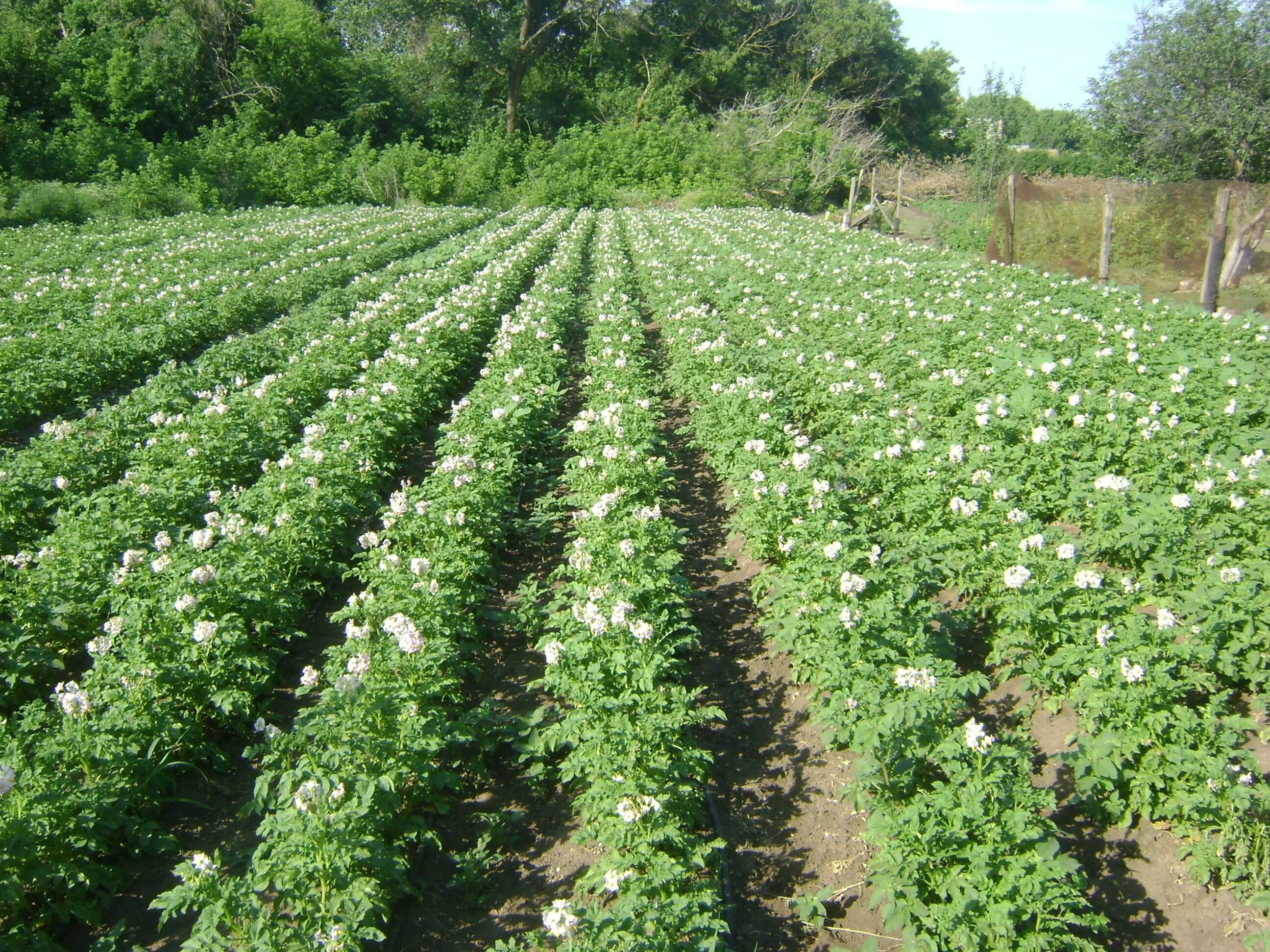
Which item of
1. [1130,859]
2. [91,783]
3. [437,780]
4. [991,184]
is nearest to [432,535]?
[437,780]

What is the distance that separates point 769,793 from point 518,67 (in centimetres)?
5313

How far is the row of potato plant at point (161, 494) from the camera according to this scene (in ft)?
18.4

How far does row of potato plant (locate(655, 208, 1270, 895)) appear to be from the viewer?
4168 millimetres

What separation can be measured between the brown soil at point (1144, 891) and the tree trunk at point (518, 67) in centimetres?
5147

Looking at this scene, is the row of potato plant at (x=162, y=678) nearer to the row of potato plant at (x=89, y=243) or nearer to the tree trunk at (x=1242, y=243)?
the row of potato plant at (x=89, y=243)

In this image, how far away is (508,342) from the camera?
36.3 ft

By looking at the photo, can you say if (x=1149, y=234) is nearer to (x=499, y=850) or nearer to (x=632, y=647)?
(x=632, y=647)

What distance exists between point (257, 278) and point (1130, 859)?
56.9 feet

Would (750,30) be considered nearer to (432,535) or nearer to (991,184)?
(991,184)

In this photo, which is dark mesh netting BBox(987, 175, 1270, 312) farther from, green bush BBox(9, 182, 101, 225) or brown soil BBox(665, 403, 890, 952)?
green bush BBox(9, 182, 101, 225)

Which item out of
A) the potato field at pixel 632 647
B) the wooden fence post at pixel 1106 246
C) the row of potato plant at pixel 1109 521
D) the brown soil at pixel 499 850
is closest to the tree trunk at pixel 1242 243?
the wooden fence post at pixel 1106 246

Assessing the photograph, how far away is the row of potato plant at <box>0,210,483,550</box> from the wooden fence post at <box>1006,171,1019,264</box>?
13034mm

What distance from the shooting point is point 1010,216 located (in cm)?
1752

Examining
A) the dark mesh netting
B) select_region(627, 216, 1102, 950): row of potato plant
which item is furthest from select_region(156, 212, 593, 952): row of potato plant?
the dark mesh netting
